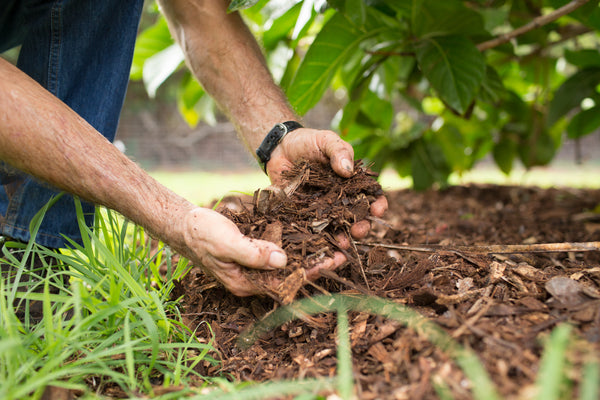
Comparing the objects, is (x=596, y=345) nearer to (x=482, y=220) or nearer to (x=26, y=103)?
(x=26, y=103)

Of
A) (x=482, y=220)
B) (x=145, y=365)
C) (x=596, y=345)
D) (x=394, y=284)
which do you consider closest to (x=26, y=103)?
(x=145, y=365)

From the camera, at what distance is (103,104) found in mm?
1573

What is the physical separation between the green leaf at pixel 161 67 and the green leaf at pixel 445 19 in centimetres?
123

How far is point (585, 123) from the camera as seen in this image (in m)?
2.46

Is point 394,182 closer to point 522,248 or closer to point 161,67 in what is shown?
point 161,67

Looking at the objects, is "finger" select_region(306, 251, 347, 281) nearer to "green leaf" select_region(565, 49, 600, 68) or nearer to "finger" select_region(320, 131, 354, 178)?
"finger" select_region(320, 131, 354, 178)

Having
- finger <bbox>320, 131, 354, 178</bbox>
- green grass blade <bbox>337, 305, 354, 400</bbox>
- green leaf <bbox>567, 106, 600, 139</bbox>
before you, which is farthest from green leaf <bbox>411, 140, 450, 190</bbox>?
green grass blade <bbox>337, 305, 354, 400</bbox>

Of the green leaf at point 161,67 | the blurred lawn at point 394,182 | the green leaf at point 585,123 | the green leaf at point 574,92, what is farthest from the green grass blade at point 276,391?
the green leaf at point 585,123

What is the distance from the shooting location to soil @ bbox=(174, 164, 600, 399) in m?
0.77

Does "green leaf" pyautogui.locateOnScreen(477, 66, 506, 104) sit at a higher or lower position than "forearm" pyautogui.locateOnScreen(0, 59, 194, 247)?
higher

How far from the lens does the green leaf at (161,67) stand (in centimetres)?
220

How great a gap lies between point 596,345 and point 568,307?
195 mm

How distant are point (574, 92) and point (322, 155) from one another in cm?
171

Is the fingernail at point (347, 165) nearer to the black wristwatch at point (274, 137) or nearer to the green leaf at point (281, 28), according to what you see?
Answer: the black wristwatch at point (274, 137)
